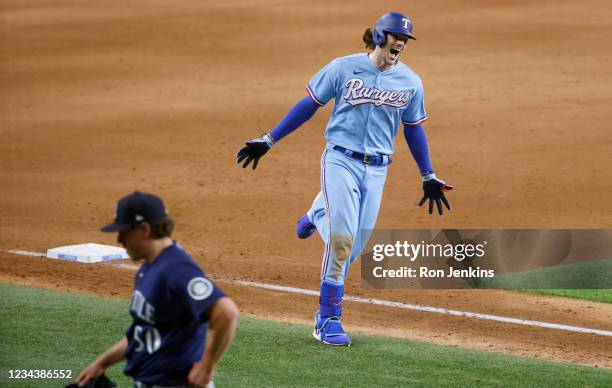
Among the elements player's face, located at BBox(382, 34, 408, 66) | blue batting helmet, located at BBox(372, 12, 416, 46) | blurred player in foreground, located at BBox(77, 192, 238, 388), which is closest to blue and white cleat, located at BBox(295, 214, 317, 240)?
player's face, located at BBox(382, 34, 408, 66)

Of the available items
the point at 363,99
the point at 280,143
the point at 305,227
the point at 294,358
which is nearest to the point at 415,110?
the point at 363,99

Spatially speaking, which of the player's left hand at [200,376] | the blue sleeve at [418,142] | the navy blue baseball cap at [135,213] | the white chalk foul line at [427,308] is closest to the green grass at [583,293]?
the white chalk foul line at [427,308]

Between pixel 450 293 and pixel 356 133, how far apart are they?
10.2 ft

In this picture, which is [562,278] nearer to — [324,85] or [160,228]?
[324,85]

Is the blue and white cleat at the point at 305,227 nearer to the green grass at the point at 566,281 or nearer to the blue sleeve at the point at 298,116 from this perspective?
the blue sleeve at the point at 298,116

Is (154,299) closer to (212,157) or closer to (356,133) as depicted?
(356,133)

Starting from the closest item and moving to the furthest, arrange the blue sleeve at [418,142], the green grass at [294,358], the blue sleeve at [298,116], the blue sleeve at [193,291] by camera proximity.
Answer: the blue sleeve at [193,291] < the green grass at [294,358] < the blue sleeve at [298,116] < the blue sleeve at [418,142]

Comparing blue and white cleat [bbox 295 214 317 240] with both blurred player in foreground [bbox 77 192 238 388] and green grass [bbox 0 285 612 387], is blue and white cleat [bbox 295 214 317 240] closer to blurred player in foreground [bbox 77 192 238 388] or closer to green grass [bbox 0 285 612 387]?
green grass [bbox 0 285 612 387]

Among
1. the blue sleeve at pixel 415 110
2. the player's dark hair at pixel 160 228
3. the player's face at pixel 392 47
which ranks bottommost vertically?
the player's dark hair at pixel 160 228

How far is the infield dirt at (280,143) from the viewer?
34.8ft

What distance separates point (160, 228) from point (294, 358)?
330 cm

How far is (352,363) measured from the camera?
25.6 ft

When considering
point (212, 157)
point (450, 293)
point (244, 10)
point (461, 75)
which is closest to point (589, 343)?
point (450, 293)

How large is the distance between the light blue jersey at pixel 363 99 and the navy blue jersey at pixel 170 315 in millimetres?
3395
